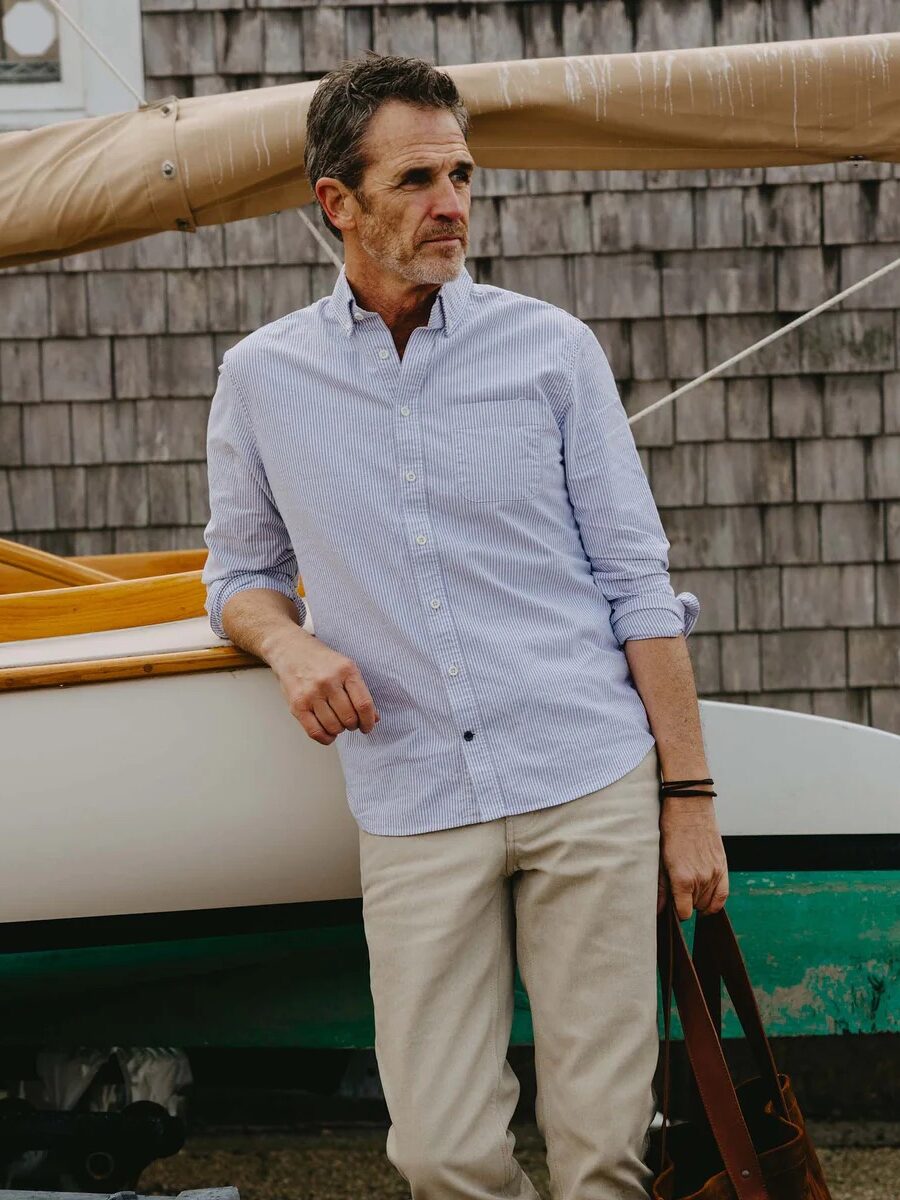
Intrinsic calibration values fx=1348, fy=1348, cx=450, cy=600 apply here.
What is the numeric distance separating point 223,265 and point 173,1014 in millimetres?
2352

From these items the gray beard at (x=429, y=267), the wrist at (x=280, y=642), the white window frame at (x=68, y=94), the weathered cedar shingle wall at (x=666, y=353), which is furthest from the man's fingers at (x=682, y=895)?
the white window frame at (x=68, y=94)

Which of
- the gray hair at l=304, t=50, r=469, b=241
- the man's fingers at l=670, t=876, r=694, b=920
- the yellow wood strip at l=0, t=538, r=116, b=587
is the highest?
the gray hair at l=304, t=50, r=469, b=241

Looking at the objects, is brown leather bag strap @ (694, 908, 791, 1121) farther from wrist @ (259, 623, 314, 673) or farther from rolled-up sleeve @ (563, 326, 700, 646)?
wrist @ (259, 623, 314, 673)

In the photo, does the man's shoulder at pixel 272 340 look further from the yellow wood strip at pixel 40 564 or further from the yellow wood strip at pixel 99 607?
the yellow wood strip at pixel 40 564

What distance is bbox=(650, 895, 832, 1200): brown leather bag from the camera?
5.65 ft

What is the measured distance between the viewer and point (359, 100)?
1.67 metres

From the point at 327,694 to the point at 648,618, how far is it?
16.4 inches

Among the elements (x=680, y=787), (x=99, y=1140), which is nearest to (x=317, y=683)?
(x=680, y=787)

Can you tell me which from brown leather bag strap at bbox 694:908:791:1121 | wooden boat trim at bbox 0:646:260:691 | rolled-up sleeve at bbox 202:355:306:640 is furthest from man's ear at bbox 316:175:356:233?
brown leather bag strap at bbox 694:908:791:1121

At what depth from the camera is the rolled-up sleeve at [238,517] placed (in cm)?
180

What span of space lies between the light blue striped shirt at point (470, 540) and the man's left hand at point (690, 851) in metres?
0.09

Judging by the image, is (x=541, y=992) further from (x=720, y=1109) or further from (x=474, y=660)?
(x=474, y=660)

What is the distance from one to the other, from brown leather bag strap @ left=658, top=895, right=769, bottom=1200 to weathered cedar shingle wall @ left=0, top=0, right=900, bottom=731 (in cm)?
250

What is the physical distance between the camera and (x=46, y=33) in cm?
425
